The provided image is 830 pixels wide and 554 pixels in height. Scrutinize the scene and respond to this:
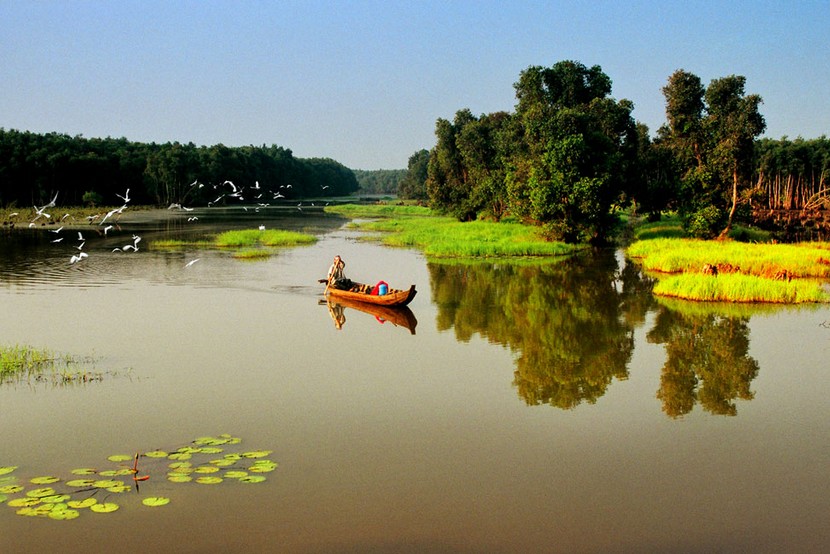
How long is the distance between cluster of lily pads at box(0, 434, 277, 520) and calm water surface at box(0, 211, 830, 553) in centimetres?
20

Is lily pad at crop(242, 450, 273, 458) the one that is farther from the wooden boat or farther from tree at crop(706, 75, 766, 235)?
tree at crop(706, 75, 766, 235)

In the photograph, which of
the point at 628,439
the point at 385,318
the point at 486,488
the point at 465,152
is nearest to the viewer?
the point at 486,488

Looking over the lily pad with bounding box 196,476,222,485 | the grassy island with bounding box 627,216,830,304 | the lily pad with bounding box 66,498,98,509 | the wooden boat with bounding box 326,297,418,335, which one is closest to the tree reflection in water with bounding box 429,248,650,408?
the wooden boat with bounding box 326,297,418,335

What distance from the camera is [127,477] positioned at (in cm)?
1133

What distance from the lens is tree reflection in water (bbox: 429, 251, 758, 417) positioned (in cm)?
1727

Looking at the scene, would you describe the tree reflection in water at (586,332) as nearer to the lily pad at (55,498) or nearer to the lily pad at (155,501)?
the lily pad at (155,501)

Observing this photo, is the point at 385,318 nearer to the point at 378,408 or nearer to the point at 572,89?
the point at 378,408

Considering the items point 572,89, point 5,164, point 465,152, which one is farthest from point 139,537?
point 5,164

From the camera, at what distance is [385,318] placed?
86.0ft

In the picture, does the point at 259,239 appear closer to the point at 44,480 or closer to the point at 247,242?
the point at 247,242

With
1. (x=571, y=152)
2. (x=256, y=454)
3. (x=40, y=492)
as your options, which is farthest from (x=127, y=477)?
(x=571, y=152)

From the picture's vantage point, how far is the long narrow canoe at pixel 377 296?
87.3 feet

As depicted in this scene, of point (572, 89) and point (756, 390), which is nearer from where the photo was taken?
point (756, 390)

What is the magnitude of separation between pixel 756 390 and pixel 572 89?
141ft
